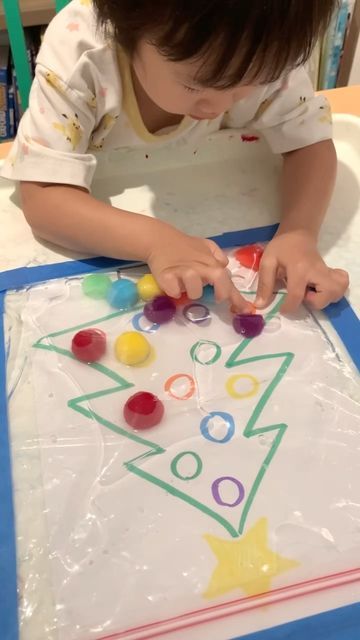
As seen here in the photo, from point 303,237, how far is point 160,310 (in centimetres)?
15

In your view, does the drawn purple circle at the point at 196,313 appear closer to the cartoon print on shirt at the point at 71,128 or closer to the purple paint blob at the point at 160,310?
the purple paint blob at the point at 160,310

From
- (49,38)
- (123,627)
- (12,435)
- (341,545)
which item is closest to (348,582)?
(341,545)

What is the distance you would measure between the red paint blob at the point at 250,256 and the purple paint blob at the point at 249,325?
0.07 metres

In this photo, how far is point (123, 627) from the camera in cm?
34

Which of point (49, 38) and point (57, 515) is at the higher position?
point (49, 38)

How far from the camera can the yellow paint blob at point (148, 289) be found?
1.67 feet

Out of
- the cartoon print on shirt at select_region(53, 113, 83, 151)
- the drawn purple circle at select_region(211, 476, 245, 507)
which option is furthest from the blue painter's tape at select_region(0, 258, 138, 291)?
the drawn purple circle at select_region(211, 476, 245, 507)

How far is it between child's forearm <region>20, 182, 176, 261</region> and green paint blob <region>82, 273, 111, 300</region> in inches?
1.2

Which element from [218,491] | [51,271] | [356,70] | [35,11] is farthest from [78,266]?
[356,70]

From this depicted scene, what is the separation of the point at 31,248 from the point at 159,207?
0.42ft

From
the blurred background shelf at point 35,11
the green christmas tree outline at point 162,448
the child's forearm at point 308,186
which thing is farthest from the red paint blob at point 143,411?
the blurred background shelf at point 35,11

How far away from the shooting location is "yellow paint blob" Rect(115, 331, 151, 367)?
18.2 inches

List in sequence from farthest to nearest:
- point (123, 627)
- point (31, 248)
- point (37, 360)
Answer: point (31, 248)
point (37, 360)
point (123, 627)

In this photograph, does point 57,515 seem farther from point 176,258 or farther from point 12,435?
point 176,258
